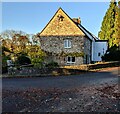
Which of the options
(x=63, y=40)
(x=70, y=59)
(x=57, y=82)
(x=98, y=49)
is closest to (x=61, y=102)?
(x=57, y=82)

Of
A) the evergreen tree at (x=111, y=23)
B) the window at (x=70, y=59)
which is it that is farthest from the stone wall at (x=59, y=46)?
the evergreen tree at (x=111, y=23)

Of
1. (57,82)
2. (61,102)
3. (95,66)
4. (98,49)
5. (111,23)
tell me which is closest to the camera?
(61,102)

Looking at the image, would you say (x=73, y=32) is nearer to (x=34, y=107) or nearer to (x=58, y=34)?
(x=58, y=34)

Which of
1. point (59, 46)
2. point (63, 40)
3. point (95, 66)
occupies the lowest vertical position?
point (95, 66)

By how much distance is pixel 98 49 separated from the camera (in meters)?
52.3

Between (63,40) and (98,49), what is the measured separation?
13.7 meters

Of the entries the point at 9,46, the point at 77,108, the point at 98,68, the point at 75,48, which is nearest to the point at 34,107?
the point at 77,108

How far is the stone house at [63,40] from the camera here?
4003 centimetres

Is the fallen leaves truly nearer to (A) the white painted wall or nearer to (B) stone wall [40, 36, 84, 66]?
(B) stone wall [40, 36, 84, 66]

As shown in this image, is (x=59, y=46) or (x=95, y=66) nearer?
(x=95, y=66)

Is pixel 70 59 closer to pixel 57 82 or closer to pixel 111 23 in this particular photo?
pixel 111 23

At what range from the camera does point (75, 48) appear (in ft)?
132

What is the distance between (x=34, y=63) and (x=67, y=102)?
22.1 m

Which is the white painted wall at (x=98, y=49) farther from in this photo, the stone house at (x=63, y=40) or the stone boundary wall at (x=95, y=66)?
the stone boundary wall at (x=95, y=66)
